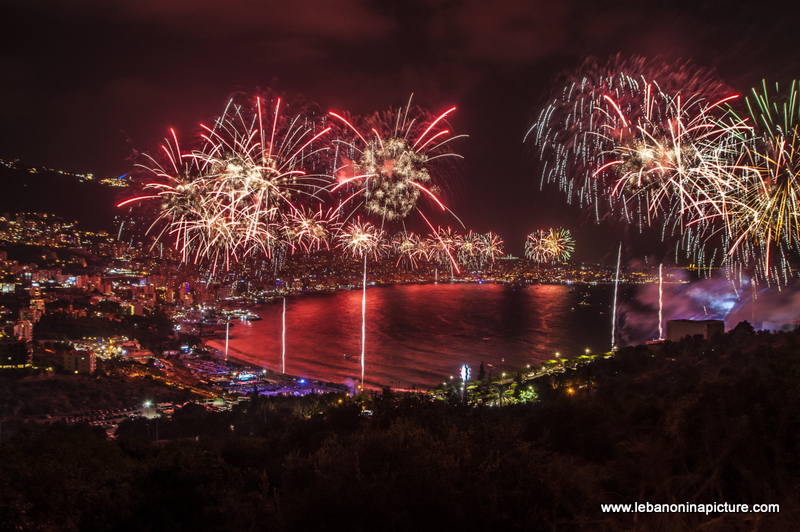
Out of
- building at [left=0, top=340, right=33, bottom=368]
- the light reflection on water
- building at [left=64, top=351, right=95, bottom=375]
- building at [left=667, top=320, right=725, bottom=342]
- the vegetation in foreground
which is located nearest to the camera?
Result: the vegetation in foreground

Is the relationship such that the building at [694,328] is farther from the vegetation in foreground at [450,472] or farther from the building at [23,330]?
the building at [23,330]

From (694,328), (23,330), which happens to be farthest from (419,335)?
(23,330)

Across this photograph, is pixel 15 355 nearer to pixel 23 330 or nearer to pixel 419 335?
pixel 23 330

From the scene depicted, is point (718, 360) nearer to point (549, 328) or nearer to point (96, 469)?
point (96, 469)

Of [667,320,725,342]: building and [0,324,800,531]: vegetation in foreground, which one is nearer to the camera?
[0,324,800,531]: vegetation in foreground

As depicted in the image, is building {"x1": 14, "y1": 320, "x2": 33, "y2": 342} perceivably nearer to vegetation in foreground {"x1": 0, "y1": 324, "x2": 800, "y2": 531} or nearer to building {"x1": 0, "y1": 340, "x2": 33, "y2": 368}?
building {"x1": 0, "y1": 340, "x2": 33, "y2": 368}

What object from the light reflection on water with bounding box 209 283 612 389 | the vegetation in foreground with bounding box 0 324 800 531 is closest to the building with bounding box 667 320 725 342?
the light reflection on water with bounding box 209 283 612 389
